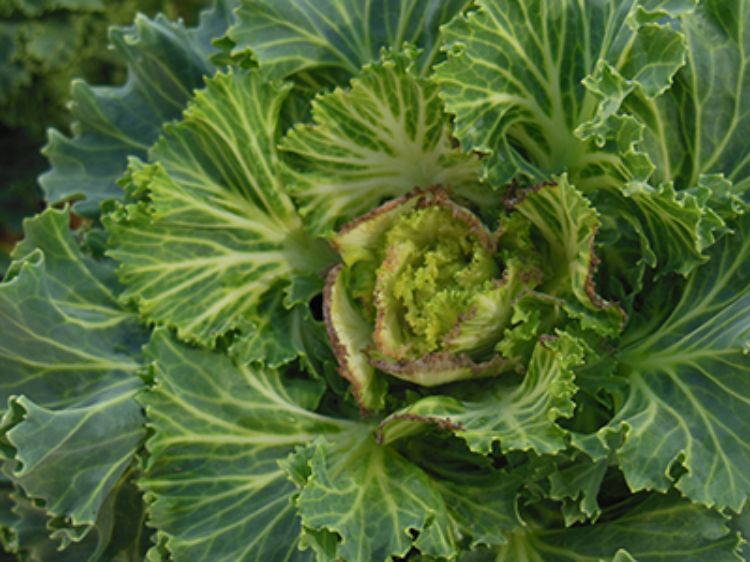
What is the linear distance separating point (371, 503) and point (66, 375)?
20.9 inches

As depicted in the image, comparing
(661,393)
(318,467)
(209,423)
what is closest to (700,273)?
(661,393)

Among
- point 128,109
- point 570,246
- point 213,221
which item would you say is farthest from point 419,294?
point 128,109

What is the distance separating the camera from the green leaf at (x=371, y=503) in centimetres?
133

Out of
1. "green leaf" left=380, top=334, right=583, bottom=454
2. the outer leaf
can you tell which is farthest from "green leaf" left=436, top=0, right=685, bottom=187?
"green leaf" left=380, top=334, right=583, bottom=454

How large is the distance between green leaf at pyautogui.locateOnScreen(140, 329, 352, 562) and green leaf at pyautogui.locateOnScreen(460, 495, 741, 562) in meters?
0.30

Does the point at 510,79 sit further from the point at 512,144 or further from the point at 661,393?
the point at 661,393

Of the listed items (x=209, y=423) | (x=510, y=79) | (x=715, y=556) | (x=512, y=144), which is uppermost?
(x=510, y=79)

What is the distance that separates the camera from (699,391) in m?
1.37

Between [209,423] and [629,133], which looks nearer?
[629,133]

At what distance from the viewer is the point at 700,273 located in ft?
4.85

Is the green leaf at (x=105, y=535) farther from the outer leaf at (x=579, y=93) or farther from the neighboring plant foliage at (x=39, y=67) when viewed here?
the neighboring plant foliage at (x=39, y=67)

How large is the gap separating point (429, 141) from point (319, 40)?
10.5 inches

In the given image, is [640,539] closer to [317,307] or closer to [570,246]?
[570,246]

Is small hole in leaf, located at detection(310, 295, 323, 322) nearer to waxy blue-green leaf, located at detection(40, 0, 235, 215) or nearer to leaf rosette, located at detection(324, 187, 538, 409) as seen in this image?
leaf rosette, located at detection(324, 187, 538, 409)
